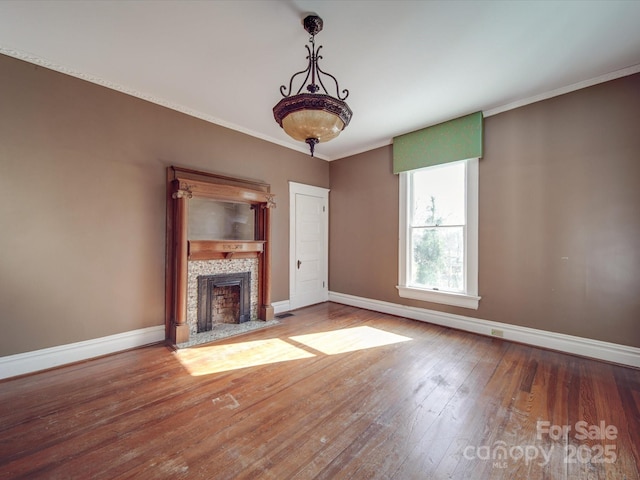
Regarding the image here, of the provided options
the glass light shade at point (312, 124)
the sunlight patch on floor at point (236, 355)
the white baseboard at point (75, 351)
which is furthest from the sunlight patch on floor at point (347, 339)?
the glass light shade at point (312, 124)

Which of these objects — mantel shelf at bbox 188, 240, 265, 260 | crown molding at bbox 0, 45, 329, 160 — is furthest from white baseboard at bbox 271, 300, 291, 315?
crown molding at bbox 0, 45, 329, 160

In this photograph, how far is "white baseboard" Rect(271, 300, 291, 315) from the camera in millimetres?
4414

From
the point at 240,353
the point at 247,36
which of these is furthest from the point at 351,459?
the point at 247,36

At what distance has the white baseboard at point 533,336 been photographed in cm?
260

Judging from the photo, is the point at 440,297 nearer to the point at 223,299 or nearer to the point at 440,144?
the point at 440,144

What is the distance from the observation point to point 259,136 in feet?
13.8

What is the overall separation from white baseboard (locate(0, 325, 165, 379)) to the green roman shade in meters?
4.20

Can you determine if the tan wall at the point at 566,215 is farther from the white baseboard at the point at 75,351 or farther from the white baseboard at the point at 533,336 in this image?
the white baseboard at the point at 75,351

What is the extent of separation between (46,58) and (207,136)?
1.58 meters

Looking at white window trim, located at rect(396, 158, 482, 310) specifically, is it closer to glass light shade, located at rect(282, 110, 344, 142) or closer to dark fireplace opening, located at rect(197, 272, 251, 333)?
glass light shade, located at rect(282, 110, 344, 142)

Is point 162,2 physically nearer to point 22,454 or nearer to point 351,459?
point 22,454

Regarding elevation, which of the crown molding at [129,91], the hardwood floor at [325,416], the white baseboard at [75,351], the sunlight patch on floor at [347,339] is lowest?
the hardwood floor at [325,416]

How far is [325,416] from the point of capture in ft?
6.15

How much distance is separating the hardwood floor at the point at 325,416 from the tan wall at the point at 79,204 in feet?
1.78
